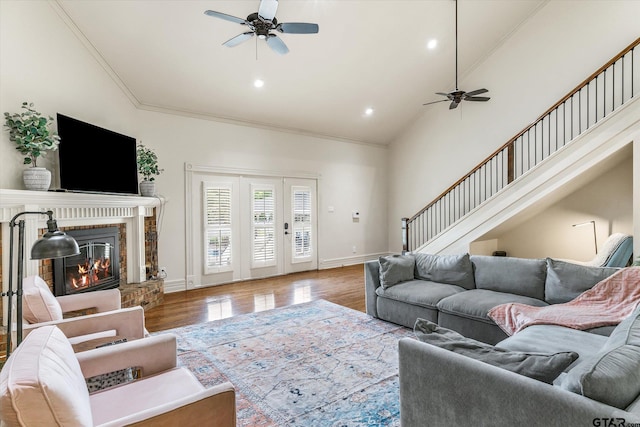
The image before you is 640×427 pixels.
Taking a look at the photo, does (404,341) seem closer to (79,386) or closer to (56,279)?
(79,386)

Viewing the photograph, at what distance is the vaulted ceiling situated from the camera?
4.27 meters

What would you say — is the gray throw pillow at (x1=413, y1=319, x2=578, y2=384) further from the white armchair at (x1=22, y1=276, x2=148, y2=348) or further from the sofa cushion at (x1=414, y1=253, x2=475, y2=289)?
the sofa cushion at (x1=414, y1=253, x2=475, y2=289)

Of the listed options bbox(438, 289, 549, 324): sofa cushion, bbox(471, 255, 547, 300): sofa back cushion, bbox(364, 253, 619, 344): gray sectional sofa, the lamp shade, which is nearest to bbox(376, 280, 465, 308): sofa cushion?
bbox(364, 253, 619, 344): gray sectional sofa

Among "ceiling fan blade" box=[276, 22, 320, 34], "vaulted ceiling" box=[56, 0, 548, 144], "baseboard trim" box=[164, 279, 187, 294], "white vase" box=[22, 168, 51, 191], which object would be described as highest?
"vaulted ceiling" box=[56, 0, 548, 144]

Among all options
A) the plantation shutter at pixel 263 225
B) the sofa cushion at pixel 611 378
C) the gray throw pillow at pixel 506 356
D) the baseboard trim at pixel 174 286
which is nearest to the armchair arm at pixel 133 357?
the gray throw pillow at pixel 506 356

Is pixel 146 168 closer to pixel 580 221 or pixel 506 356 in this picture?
pixel 506 356

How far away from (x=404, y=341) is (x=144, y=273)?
4502mm

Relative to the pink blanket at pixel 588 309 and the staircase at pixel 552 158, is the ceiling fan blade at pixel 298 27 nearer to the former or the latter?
the pink blanket at pixel 588 309

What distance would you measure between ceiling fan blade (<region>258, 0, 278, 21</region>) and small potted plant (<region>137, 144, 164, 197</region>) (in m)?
2.86

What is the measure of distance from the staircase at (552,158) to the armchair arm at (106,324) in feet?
16.4

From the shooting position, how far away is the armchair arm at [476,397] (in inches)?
47.4

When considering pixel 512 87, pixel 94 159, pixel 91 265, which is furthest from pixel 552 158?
pixel 91 265

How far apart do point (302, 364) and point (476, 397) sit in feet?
5.98

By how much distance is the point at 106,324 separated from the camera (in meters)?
2.46
